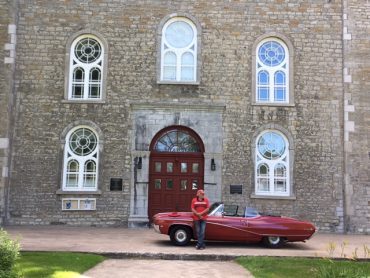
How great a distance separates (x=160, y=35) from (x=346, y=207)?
361 inches

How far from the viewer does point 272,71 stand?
1784 cm

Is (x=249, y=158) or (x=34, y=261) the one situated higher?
(x=249, y=158)

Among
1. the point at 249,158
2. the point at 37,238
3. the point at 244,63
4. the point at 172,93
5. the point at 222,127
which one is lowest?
the point at 37,238

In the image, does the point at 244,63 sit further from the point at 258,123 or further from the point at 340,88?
the point at 340,88

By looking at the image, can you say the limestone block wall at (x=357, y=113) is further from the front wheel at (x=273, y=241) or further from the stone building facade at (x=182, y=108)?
the front wheel at (x=273, y=241)

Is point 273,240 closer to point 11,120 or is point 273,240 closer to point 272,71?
point 272,71

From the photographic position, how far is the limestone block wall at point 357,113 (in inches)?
668

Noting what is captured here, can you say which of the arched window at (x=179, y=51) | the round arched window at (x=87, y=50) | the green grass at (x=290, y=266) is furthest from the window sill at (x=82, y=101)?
the green grass at (x=290, y=266)

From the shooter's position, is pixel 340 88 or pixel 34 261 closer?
pixel 34 261

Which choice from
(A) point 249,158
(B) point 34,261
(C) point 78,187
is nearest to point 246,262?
(B) point 34,261

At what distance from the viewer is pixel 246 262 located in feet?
33.3

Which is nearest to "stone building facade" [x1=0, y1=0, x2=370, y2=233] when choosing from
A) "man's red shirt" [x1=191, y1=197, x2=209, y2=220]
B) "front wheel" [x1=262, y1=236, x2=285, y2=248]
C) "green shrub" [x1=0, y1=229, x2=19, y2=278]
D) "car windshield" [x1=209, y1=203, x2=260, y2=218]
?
"car windshield" [x1=209, y1=203, x2=260, y2=218]

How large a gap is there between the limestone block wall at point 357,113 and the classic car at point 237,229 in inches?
202

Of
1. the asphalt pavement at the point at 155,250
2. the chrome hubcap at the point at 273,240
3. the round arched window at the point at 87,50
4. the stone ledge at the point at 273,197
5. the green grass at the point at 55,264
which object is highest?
the round arched window at the point at 87,50
